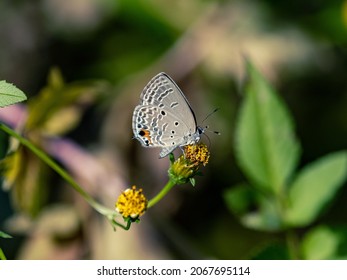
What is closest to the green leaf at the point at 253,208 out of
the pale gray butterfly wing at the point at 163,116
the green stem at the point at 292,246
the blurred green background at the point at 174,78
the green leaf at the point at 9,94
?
the green stem at the point at 292,246

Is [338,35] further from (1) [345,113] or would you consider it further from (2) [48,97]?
(2) [48,97]

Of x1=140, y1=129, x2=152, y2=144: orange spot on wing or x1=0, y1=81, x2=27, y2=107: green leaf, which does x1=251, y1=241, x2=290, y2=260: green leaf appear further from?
x1=0, y1=81, x2=27, y2=107: green leaf

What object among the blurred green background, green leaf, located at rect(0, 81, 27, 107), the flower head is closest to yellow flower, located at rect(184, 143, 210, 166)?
the flower head

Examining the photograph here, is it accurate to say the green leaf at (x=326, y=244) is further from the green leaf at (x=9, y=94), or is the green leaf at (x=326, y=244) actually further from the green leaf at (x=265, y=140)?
the green leaf at (x=9, y=94)

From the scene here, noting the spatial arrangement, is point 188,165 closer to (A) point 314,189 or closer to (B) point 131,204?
(B) point 131,204

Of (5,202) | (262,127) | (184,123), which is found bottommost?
(5,202)
